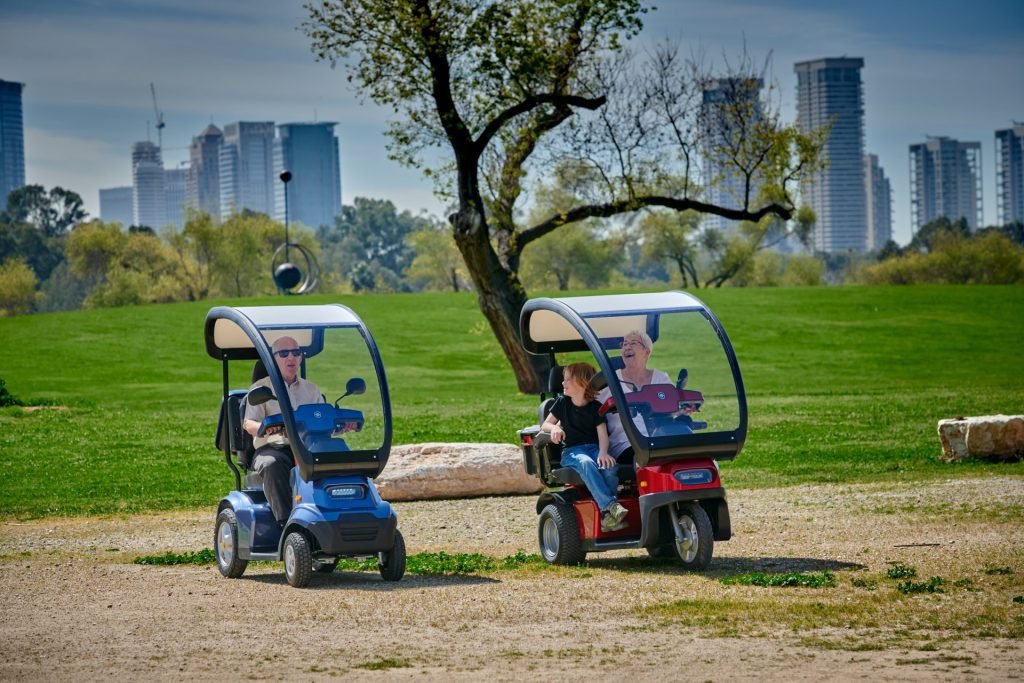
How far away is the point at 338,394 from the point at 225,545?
181 centimetres

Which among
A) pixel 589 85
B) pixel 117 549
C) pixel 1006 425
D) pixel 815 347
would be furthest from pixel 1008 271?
pixel 117 549

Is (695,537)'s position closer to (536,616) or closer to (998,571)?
(536,616)

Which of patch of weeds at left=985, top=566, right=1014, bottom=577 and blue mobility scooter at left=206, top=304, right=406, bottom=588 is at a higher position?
blue mobility scooter at left=206, top=304, right=406, bottom=588

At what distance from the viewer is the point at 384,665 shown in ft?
32.0

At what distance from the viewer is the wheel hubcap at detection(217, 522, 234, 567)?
552 inches

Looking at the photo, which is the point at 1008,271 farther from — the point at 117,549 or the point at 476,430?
the point at 117,549


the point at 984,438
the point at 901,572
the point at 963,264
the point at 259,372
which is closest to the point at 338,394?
the point at 259,372

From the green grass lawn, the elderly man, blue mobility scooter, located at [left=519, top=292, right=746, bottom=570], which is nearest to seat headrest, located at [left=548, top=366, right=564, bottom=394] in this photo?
blue mobility scooter, located at [left=519, top=292, right=746, bottom=570]

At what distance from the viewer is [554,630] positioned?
10852 millimetres

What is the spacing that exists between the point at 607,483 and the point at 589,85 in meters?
22.4

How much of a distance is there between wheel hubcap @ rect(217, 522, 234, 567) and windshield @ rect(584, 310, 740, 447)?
3.81 m

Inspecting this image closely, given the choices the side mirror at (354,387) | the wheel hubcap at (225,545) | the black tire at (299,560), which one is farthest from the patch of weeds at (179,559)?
the side mirror at (354,387)

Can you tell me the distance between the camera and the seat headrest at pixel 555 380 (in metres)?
15.0

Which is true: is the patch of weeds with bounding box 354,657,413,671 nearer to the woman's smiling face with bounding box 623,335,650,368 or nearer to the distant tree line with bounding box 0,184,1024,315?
the woman's smiling face with bounding box 623,335,650,368
